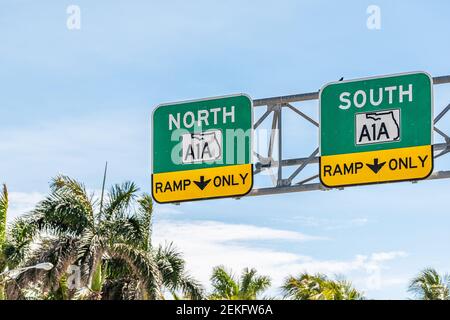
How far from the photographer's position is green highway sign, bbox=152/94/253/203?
19.9 m

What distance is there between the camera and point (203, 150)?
20141 millimetres

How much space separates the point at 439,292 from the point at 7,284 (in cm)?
1812

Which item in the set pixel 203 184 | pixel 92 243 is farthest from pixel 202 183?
pixel 92 243

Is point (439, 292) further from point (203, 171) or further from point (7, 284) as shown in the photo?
point (203, 171)

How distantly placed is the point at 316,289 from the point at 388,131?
12.1 meters

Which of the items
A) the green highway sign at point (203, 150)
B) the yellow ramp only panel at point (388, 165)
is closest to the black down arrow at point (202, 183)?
the green highway sign at point (203, 150)

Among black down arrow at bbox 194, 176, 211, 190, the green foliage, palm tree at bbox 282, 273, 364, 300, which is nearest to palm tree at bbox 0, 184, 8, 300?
the green foliage

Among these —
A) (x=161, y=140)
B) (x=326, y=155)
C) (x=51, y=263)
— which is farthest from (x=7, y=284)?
(x=326, y=155)

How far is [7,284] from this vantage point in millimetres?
35281

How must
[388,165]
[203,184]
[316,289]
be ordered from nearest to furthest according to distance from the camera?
[388,165] < [203,184] < [316,289]

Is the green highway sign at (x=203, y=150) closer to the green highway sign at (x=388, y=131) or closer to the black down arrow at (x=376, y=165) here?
the green highway sign at (x=388, y=131)

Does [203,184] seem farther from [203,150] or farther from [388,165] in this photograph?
[388,165]

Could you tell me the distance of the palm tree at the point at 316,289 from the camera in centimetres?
2772

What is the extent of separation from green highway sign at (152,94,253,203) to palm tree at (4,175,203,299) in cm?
1388
